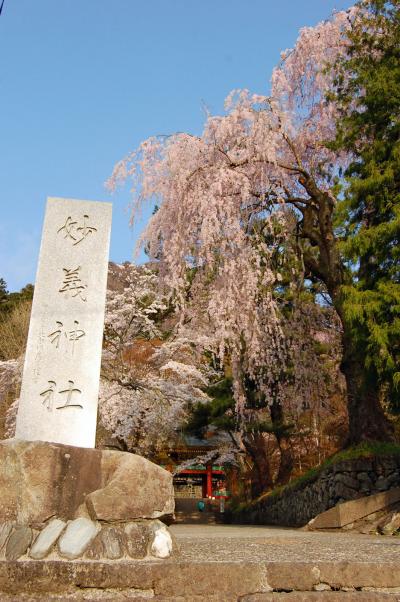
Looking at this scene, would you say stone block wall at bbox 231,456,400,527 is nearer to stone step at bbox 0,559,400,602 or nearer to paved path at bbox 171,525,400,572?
paved path at bbox 171,525,400,572

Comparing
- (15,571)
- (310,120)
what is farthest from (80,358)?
(310,120)

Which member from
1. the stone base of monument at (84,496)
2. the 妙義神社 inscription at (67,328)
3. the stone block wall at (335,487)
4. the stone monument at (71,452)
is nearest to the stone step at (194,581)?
the stone monument at (71,452)

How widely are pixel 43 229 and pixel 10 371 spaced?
10889mm

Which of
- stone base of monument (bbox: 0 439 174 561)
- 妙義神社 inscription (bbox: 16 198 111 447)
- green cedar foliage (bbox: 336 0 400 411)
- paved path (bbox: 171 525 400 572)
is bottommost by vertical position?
paved path (bbox: 171 525 400 572)

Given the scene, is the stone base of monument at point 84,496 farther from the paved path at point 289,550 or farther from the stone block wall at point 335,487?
the stone block wall at point 335,487

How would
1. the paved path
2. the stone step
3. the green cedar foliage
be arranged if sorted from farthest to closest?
the green cedar foliage
the paved path
the stone step

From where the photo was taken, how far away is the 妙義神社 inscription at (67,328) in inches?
173

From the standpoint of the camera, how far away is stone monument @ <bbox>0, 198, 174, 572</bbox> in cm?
304

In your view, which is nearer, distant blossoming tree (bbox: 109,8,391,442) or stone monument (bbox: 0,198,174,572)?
stone monument (bbox: 0,198,174,572)

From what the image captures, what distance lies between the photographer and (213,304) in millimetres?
9602

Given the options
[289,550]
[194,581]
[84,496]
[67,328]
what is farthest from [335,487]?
[194,581]

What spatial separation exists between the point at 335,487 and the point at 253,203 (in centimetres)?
552

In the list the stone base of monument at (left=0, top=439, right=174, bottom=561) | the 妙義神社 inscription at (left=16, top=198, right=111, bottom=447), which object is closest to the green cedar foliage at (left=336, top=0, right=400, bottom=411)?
the 妙義神社 inscription at (left=16, top=198, right=111, bottom=447)

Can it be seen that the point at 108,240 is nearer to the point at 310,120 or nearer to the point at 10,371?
the point at 310,120
